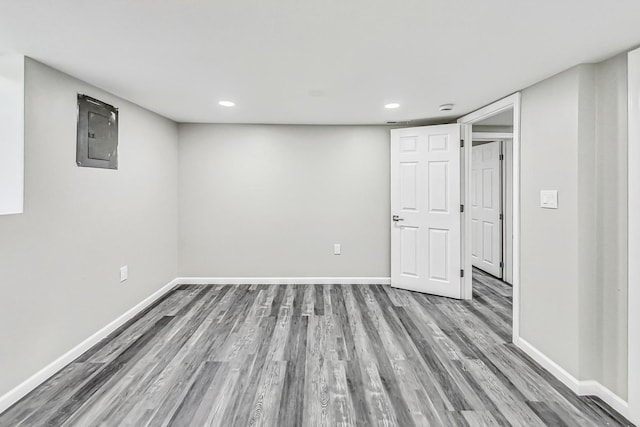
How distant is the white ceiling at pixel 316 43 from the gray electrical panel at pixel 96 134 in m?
0.20

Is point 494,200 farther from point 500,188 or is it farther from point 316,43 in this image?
point 316,43

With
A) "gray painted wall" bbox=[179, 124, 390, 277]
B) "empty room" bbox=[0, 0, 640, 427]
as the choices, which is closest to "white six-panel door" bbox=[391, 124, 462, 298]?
"empty room" bbox=[0, 0, 640, 427]

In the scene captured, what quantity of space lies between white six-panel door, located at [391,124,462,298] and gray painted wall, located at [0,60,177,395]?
2.97 meters

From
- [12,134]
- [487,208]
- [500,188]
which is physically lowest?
[487,208]

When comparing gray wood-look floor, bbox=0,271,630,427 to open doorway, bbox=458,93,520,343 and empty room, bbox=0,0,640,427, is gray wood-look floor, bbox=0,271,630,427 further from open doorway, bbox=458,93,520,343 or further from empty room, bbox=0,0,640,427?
open doorway, bbox=458,93,520,343

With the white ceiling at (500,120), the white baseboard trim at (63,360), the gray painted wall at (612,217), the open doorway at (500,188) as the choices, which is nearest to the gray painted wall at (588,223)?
the gray painted wall at (612,217)

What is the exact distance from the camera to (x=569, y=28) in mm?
1631

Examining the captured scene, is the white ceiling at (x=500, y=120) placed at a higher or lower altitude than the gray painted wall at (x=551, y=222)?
higher

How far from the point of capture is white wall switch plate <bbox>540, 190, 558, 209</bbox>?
2238mm

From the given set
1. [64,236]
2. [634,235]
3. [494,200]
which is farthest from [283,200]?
[634,235]

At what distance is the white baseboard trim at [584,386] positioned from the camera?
188cm

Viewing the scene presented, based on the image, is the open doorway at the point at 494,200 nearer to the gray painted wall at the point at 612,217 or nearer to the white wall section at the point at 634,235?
the gray painted wall at the point at 612,217

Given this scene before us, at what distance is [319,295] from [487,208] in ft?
9.81

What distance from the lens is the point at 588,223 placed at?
205 cm
